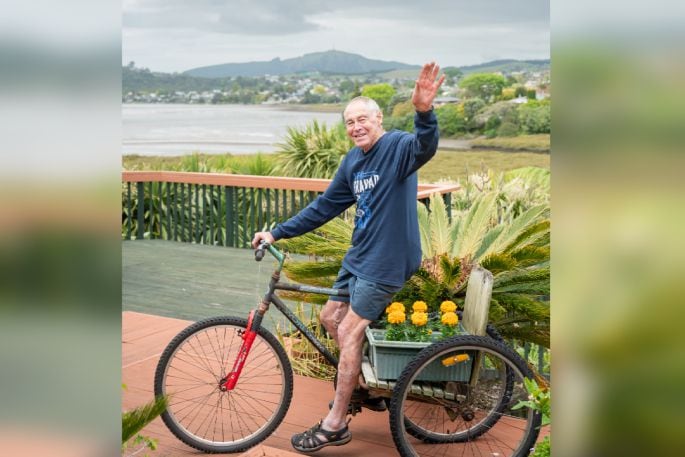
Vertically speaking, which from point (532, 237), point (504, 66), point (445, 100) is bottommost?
point (532, 237)

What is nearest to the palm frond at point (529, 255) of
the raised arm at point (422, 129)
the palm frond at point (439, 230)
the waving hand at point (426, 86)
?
the palm frond at point (439, 230)

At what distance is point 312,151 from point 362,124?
10208mm

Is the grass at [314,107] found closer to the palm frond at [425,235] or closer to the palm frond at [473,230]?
the palm frond at [425,235]

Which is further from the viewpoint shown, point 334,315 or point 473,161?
point 473,161

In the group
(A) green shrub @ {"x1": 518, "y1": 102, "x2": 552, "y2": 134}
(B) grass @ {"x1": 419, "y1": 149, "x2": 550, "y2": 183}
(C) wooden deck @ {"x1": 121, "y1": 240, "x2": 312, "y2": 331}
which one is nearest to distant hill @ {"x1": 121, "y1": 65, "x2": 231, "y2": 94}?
(B) grass @ {"x1": 419, "y1": 149, "x2": 550, "y2": 183}

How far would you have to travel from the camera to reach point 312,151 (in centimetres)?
1386

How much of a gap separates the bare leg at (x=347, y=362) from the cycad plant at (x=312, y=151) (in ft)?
32.4

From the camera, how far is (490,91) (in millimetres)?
40219

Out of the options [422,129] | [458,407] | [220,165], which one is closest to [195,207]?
[220,165]

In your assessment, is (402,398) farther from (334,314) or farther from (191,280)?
(191,280)
